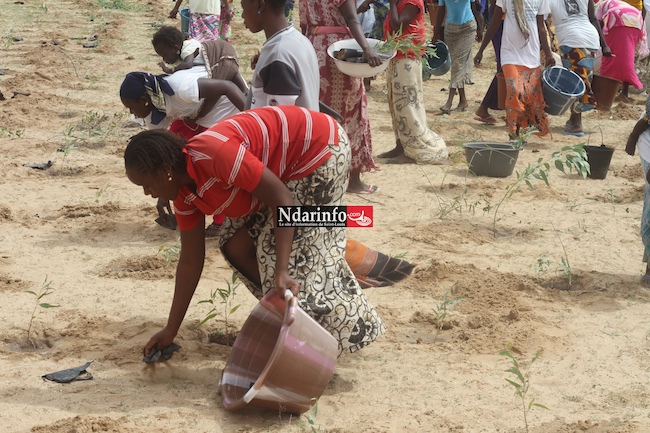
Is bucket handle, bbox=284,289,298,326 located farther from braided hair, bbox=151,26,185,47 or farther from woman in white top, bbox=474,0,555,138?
woman in white top, bbox=474,0,555,138

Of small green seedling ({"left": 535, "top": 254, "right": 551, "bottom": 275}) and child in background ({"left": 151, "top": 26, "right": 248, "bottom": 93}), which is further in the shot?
child in background ({"left": 151, "top": 26, "right": 248, "bottom": 93})

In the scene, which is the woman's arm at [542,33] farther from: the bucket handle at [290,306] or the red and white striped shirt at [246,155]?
the bucket handle at [290,306]

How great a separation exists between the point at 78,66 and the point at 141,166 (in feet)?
26.6

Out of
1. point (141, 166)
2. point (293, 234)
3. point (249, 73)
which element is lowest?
point (249, 73)

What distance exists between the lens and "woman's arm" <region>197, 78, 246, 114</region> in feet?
14.5

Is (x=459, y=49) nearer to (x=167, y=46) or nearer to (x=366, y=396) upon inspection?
(x=167, y=46)

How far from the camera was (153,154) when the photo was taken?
2.93m

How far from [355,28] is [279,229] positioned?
266 cm

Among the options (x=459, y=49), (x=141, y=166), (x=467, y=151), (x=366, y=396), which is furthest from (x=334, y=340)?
(x=459, y=49)

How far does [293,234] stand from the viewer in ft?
10.2

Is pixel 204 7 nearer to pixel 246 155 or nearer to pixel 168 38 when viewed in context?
pixel 168 38

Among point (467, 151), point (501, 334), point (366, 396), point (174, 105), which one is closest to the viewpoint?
point (366, 396)

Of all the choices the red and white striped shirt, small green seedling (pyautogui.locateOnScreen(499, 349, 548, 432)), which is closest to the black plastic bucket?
small green seedling (pyautogui.locateOnScreen(499, 349, 548, 432))

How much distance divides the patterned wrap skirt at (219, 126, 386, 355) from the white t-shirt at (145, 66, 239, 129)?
123 cm
